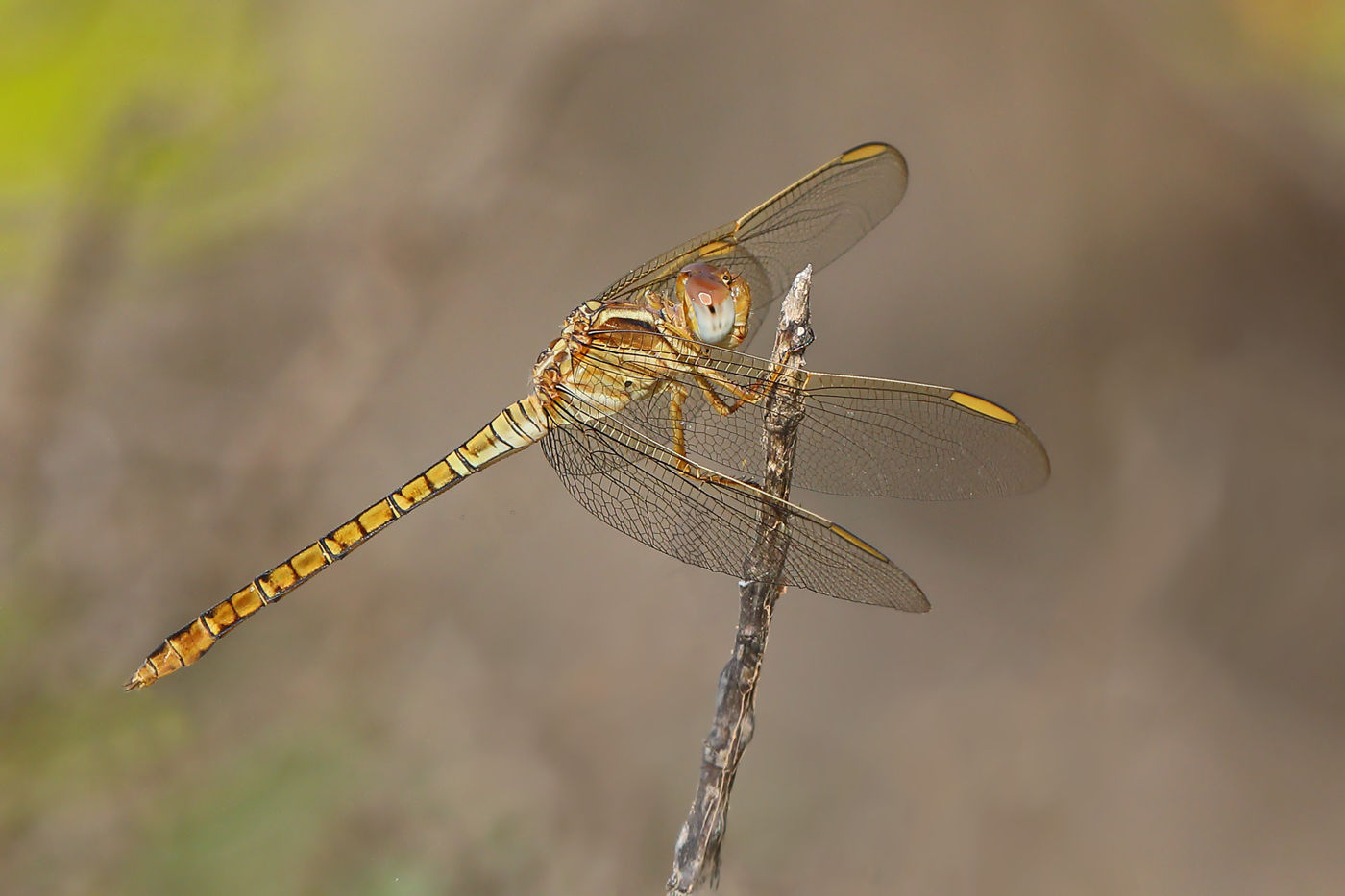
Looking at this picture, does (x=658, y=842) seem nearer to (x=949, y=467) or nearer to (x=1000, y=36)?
(x=949, y=467)

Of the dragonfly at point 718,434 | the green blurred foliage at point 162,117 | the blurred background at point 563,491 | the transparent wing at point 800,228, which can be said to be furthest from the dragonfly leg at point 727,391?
the green blurred foliage at point 162,117

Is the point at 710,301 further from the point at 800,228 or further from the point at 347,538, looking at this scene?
the point at 347,538

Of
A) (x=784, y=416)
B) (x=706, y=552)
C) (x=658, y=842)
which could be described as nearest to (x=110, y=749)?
(x=658, y=842)

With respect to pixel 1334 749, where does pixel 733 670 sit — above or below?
above

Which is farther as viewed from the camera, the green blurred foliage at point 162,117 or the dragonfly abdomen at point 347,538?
the green blurred foliage at point 162,117

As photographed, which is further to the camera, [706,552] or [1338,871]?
[1338,871]

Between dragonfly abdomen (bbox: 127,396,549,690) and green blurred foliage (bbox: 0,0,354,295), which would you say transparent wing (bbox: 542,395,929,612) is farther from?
green blurred foliage (bbox: 0,0,354,295)

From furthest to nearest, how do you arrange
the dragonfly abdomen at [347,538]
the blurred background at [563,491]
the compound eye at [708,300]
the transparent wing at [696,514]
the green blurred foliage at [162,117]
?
the green blurred foliage at [162,117] → the blurred background at [563,491] → the dragonfly abdomen at [347,538] → the compound eye at [708,300] → the transparent wing at [696,514]

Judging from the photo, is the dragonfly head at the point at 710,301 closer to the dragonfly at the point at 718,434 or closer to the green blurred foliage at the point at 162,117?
the dragonfly at the point at 718,434
